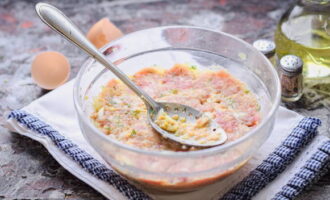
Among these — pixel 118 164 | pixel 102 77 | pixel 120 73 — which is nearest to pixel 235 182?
pixel 118 164

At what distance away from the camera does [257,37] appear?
8.84 feet

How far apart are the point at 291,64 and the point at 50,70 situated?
1.10m

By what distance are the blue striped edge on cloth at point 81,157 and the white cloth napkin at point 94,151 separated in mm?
18

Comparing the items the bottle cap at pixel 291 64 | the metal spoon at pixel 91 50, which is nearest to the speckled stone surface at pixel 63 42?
the bottle cap at pixel 291 64

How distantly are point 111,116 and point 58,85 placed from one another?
55 cm

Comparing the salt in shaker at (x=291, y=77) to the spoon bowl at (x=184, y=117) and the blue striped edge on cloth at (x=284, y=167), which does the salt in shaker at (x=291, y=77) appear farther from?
the spoon bowl at (x=184, y=117)

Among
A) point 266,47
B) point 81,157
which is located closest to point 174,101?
point 81,157

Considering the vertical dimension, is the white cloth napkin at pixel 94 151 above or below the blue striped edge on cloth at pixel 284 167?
below

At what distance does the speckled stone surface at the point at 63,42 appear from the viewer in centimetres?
186

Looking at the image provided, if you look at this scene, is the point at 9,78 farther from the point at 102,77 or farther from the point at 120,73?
the point at 120,73

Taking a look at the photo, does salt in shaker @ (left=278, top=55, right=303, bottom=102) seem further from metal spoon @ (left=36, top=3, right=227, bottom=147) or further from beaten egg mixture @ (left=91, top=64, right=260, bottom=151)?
metal spoon @ (left=36, top=3, right=227, bottom=147)

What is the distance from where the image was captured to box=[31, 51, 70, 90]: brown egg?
92.6 inches

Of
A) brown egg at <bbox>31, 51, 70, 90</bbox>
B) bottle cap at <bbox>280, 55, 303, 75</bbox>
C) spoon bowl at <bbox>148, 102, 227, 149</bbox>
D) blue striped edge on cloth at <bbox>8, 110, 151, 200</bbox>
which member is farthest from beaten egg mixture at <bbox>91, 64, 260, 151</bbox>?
brown egg at <bbox>31, 51, 70, 90</bbox>

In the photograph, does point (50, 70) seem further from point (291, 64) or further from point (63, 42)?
point (291, 64)
